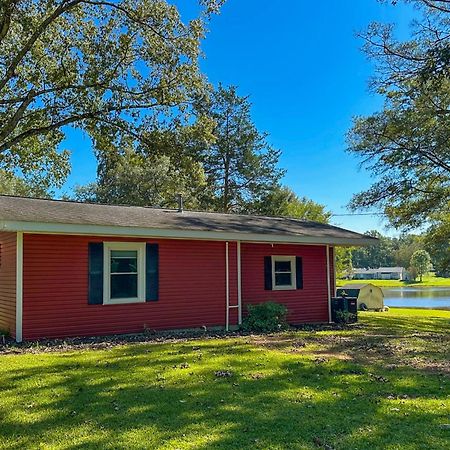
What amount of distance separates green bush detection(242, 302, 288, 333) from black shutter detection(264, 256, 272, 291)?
72cm

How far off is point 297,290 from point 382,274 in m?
81.1

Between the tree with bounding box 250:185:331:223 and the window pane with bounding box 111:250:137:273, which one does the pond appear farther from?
the window pane with bounding box 111:250:137:273

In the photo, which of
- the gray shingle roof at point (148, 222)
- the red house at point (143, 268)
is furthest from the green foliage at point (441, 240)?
the red house at point (143, 268)

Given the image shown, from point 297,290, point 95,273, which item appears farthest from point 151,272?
point 297,290

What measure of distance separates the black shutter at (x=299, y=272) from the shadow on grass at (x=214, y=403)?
5.53 m

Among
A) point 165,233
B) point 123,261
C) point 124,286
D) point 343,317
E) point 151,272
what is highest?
point 165,233

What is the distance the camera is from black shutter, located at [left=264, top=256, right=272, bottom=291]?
12039 mm

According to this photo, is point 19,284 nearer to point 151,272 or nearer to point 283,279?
point 151,272

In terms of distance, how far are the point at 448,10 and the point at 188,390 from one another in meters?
10.7

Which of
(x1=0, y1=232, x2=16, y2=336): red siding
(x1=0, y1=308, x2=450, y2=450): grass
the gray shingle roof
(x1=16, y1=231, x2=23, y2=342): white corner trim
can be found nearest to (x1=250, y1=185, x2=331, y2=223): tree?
the gray shingle roof

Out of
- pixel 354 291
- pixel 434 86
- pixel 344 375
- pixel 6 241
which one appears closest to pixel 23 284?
pixel 6 241

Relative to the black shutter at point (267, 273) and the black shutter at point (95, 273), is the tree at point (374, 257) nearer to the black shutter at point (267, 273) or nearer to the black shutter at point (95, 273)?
the black shutter at point (267, 273)

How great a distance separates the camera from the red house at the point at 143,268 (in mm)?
8938

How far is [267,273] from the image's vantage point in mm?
12070
